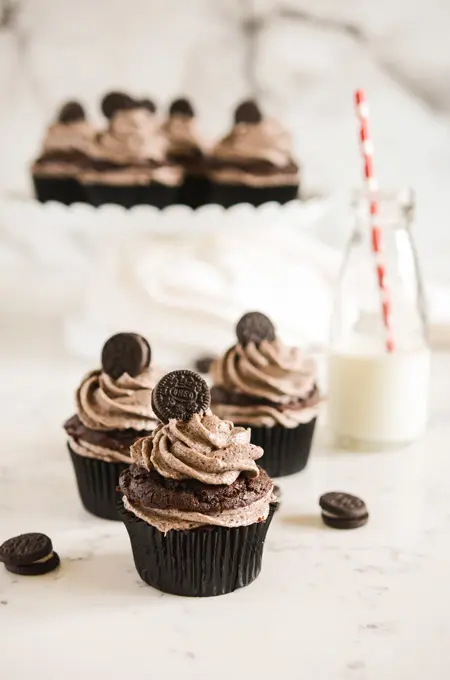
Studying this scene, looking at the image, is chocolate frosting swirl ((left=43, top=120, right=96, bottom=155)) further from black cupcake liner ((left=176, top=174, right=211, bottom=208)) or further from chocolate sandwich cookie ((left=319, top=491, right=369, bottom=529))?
chocolate sandwich cookie ((left=319, top=491, right=369, bottom=529))

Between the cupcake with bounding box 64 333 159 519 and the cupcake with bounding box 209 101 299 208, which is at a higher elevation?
the cupcake with bounding box 209 101 299 208

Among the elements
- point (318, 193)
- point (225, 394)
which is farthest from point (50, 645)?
point (318, 193)

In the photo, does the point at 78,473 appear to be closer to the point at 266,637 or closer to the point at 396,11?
the point at 266,637

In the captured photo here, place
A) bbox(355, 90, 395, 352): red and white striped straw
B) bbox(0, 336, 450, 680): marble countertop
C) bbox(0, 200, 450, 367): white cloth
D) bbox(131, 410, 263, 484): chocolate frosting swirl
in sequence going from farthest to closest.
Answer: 1. bbox(0, 200, 450, 367): white cloth
2. bbox(355, 90, 395, 352): red and white striped straw
3. bbox(131, 410, 263, 484): chocolate frosting swirl
4. bbox(0, 336, 450, 680): marble countertop

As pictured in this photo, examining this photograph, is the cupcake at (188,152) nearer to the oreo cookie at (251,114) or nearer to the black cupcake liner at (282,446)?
the oreo cookie at (251,114)

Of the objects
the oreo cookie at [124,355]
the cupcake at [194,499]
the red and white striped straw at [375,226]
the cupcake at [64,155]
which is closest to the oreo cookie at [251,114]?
the cupcake at [64,155]

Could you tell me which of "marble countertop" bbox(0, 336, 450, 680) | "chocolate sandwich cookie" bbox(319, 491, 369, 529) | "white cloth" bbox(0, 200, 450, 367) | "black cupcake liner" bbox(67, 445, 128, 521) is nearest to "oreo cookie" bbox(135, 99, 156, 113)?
"white cloth" bbox(0, 200, 450, 367)
